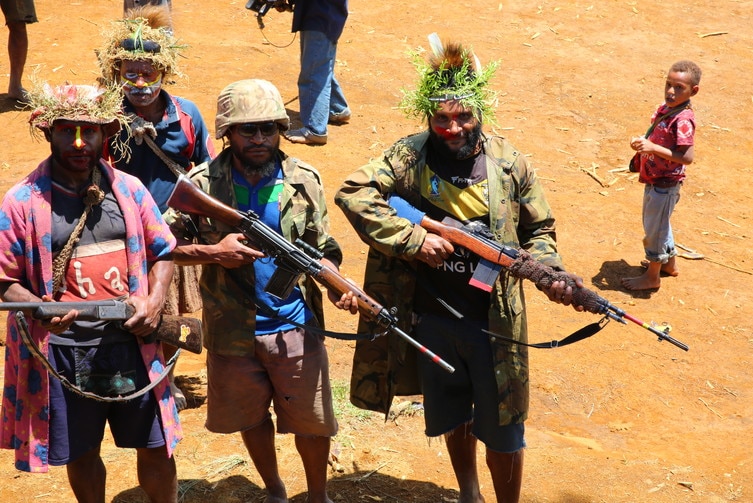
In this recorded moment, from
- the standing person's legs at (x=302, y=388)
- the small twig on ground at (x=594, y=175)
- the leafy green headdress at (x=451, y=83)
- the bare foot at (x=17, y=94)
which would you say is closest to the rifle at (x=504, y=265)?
the leafy green headdress at (x=451, y=83)

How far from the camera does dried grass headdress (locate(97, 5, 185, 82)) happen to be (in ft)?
19.1

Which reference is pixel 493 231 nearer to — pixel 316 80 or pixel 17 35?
pixel 316 80

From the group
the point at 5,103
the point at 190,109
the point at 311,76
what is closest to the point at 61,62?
the point at 5,103

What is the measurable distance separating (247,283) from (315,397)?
0.70m

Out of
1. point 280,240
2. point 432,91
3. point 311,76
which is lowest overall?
point 311,76

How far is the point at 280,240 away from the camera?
461 cm

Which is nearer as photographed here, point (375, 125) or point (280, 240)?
point (280, 240)

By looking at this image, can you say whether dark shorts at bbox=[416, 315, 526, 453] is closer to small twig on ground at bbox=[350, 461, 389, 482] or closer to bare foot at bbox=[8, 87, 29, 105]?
small twig on ground at bbox=[350, 461, 389, 482]

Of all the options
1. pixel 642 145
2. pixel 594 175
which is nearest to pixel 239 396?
pixel 642 145

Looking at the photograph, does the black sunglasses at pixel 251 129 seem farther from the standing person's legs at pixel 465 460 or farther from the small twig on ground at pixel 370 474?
the small twig on ground at pixel 370 474

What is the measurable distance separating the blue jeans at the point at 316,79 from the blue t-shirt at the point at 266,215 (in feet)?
18.9

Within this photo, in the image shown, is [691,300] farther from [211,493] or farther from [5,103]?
[5,103]

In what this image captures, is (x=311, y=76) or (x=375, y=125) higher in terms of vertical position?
(x=311, y=76)

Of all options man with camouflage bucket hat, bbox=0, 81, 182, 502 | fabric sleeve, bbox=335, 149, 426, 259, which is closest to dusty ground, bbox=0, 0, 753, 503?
man with camouflage bucket hat, bbox=0, 81, 182, 502
